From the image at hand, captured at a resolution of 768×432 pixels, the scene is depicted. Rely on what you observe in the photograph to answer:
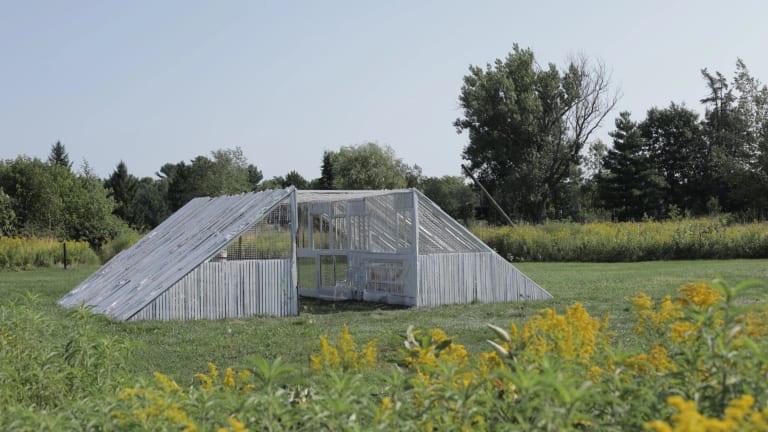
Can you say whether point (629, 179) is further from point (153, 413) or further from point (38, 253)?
point (153, 413)

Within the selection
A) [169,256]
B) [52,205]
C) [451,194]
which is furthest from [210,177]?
[169,256]

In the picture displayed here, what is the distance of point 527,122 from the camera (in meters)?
39.6

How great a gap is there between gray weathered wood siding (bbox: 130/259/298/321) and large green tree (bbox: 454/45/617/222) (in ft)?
96.7

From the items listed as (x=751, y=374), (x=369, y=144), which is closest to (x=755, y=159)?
(x=369, y=144)

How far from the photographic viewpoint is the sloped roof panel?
11.0 meters

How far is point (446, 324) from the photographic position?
9.84 m

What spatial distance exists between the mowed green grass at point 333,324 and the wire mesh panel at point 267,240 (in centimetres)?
92

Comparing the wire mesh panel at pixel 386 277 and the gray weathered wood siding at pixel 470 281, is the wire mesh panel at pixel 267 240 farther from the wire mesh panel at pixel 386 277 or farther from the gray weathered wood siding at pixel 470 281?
the gray weathered wood siding at pixel 470 281

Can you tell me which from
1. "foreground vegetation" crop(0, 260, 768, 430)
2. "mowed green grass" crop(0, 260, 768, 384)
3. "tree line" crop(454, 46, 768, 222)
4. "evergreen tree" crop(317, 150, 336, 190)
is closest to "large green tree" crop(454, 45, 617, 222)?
"tree line" crop(454, 46, 768, 222)

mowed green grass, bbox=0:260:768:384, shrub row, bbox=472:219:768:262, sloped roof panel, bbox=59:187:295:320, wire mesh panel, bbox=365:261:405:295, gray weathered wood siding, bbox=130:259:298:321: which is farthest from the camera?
shrub row, bbox=472:219:768:262

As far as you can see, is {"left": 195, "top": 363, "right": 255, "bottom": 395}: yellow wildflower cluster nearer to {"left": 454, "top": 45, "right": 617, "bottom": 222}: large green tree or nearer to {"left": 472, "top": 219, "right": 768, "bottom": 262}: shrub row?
{"left": 472, "top": 219, "right": 768, "bottom": 262}: shrub row

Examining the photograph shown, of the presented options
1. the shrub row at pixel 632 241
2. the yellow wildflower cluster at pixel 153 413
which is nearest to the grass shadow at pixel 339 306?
the yellow wildflower cluster at pixel 153 413

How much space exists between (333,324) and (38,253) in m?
15.2

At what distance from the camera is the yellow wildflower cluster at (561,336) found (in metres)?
3.58
